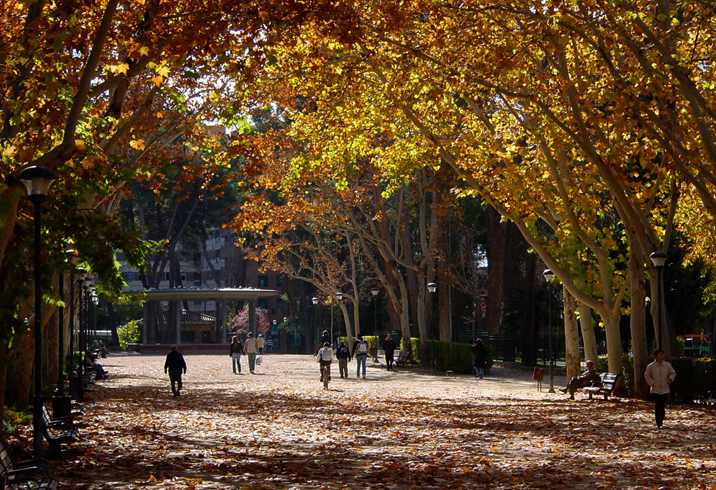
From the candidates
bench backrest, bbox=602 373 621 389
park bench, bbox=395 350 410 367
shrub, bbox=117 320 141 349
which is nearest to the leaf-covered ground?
bench backrest, bbox=602 373 621 389

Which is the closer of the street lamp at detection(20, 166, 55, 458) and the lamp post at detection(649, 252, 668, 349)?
the street lamp at detection(20, 166, 55, 458)

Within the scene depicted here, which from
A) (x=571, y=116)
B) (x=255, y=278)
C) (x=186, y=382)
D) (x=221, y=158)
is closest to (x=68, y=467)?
(x=221, y=158)

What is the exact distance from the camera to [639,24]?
15.5 meters

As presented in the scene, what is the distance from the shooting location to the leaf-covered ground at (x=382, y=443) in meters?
10.4

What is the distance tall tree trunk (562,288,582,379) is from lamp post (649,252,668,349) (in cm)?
457

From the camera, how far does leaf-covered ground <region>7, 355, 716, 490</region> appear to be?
34.2 ft

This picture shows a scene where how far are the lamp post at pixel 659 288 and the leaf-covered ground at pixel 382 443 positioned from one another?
1.62 m

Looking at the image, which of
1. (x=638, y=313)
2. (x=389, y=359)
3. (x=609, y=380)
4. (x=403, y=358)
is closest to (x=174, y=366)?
(x=609, y=380)

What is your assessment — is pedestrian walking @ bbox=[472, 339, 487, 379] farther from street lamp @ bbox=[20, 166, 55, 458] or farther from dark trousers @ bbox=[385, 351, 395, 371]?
street lamp @ bbox=[20, 166, 55, 458]

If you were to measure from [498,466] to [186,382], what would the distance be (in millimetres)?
22631

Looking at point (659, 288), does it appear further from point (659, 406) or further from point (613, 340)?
point (659, 406)

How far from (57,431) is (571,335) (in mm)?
16383

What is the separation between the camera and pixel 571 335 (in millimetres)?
26203

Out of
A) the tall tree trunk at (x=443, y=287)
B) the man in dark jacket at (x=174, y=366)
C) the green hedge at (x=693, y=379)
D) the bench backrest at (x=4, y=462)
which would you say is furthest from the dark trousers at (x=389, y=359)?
the bench backrest at (x=4, y=462)
